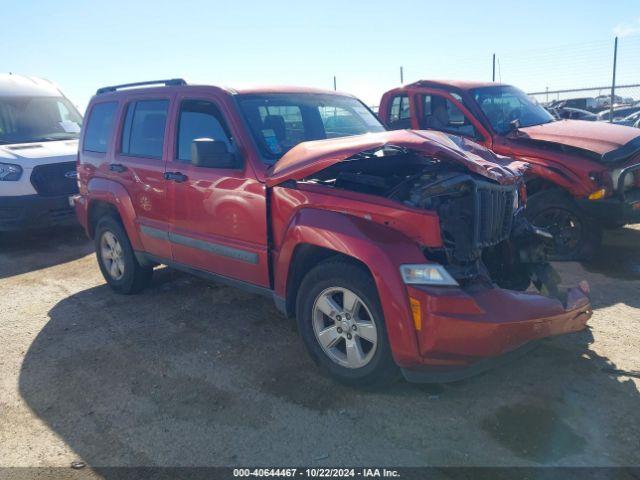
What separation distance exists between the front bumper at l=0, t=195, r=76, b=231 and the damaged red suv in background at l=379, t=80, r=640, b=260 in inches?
207

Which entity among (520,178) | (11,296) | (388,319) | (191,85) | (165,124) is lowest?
(11,296)

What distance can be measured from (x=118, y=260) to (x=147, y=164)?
1248mm

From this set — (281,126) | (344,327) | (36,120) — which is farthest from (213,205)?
(36,120)

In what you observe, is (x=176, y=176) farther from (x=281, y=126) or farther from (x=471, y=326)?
(x=471, y=326)

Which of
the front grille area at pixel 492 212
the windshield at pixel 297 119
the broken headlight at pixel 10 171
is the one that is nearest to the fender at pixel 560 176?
the windshield at pixel 297 119

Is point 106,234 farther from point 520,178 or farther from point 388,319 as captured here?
point 520,178

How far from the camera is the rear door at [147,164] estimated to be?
4.61 m

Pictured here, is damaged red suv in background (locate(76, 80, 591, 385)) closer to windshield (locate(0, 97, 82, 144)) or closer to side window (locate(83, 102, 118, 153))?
side window (locate(83, 102, 118, 153))

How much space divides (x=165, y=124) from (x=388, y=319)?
2.80 m

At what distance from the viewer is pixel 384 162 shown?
3734mm

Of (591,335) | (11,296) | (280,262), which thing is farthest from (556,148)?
(11,296)

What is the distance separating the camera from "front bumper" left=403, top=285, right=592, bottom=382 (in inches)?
112

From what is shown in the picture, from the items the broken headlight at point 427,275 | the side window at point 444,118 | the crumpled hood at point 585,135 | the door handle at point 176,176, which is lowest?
the broken headlight at point 427,275

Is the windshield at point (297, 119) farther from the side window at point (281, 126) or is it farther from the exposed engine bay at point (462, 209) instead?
the exposed engine bay at point (462, 209)
